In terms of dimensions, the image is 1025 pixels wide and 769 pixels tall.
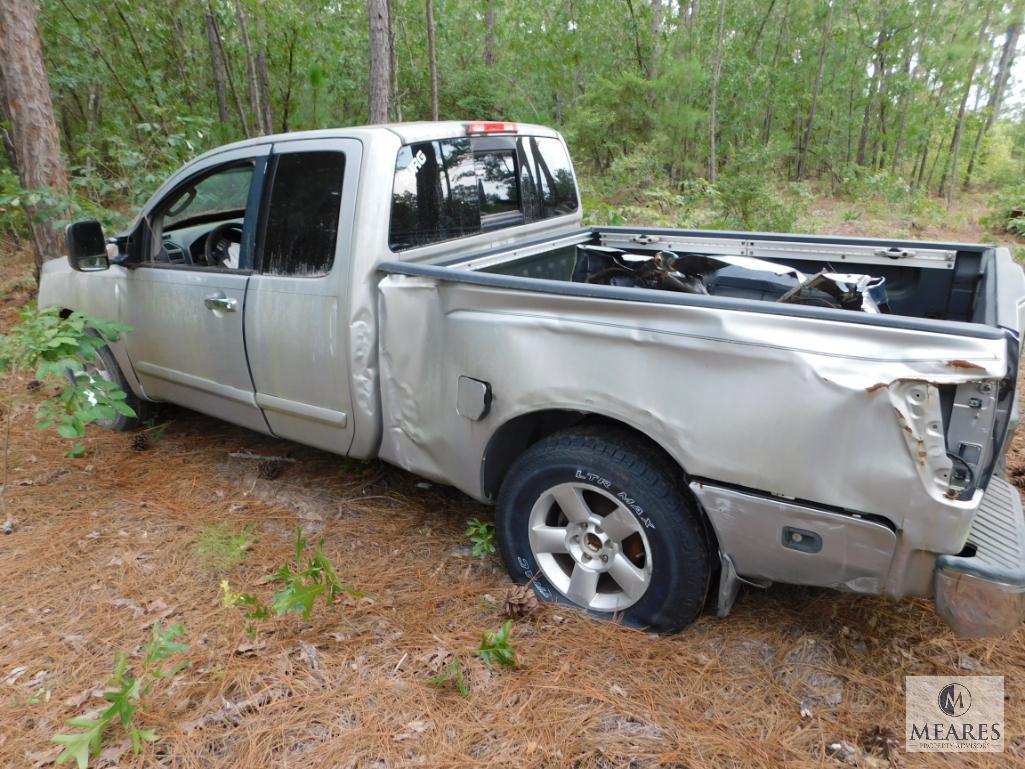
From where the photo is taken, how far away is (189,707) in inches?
94.5

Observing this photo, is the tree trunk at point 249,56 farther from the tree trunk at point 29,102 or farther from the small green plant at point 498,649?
the small green plant at point 498,649

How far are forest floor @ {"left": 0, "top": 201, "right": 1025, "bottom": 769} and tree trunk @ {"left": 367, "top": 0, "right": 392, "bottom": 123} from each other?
6.51 m

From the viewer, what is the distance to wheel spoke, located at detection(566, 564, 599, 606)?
8.83 feet

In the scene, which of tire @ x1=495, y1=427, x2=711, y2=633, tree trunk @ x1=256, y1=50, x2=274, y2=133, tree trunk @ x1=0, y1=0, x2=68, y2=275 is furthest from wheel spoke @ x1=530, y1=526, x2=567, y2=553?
tree trunk @ x1=256, y1=50, x2=274, y2=133

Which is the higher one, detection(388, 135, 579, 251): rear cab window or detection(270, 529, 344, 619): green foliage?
detection(388, 135, 579, 251): rear cab window

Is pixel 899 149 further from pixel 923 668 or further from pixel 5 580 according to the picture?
pixel 5 580

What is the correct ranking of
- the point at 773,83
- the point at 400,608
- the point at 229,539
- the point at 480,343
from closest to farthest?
1. the point at 480,343
2. the point at 400,608
3. the point at 229,539
4. the point at 773,83

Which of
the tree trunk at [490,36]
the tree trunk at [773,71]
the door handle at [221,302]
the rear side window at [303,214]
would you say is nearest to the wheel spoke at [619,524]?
the rear side window at [303,214]

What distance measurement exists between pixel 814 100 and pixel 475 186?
1820 centimetres

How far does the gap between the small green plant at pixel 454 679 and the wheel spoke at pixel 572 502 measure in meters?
0.69

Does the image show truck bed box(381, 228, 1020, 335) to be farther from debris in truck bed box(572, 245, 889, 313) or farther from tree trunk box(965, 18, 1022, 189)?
tree trunk box(965, 18, 1022, 189)

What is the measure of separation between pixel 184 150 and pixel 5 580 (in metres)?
6.97

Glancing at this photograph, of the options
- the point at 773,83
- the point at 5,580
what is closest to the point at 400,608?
the point at 5,580

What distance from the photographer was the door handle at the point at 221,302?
3.54 metres
